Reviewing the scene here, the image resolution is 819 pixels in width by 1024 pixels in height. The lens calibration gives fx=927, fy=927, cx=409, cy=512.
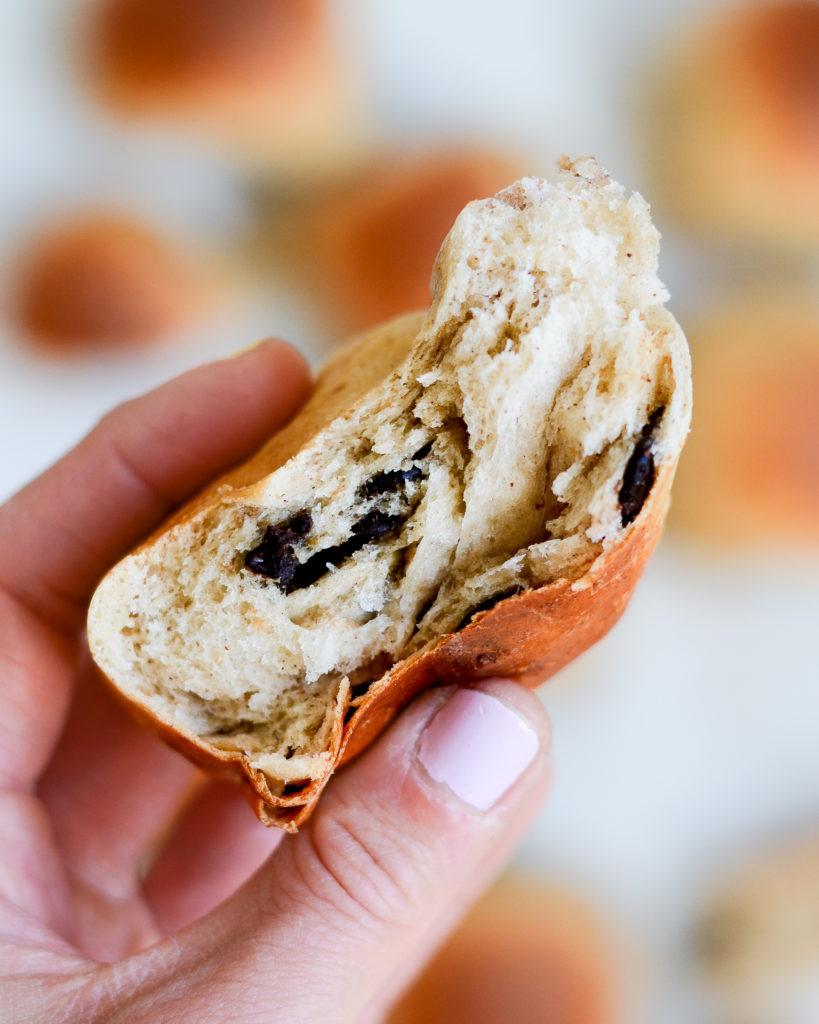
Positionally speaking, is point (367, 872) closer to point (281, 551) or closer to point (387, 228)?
point (281, 551)

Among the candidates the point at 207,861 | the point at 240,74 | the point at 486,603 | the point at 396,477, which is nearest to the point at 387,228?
the point at 240,74

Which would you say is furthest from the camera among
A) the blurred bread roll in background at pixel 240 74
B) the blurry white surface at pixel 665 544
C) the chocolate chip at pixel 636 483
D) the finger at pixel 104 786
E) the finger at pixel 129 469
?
the blurry white surface at pixel 665 544

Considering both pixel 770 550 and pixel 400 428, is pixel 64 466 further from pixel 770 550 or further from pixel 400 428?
A: pixel 770 550

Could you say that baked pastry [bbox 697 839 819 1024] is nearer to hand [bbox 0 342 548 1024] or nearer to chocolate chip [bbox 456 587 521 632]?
hand [bbox 0 342 548 1024]

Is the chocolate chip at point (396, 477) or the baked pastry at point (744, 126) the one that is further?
the baked pastry at point (744, 126)

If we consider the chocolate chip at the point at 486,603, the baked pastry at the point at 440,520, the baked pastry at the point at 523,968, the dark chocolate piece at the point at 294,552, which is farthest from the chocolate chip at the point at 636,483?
the baked pastry at the point at 523,968

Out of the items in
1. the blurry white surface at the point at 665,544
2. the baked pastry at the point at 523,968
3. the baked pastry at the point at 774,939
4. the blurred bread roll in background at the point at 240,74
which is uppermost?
the blurred bread roll in background at the point at 240,74

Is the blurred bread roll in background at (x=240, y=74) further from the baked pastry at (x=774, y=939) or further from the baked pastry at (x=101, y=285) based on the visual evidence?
the baked pastry at (x=774, y=939)
